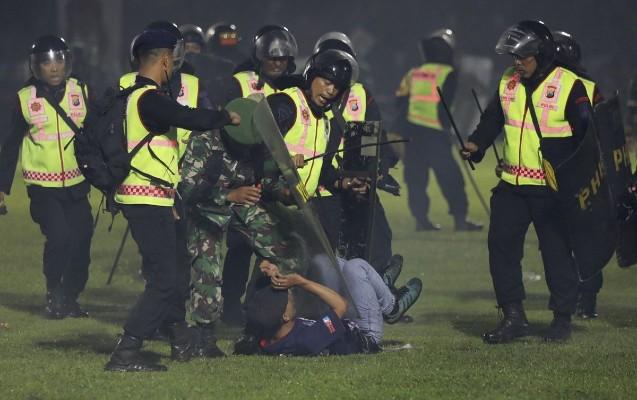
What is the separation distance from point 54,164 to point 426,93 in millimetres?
7858

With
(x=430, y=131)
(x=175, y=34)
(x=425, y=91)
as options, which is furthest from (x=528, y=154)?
(x=430, y=131)

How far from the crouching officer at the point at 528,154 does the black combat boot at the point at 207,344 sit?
6.33 feet

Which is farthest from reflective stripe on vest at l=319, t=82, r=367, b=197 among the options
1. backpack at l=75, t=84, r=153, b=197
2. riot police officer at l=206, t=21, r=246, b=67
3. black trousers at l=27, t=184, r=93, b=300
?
riot police officer at l=206, t=21, r=246, b=67

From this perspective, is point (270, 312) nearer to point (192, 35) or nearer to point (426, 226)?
point (192, 35)

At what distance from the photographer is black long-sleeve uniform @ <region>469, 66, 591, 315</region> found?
35.2ft

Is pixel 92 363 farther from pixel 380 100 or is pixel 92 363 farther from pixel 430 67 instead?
pixel 380 100

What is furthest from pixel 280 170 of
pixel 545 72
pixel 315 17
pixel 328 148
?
pixel 315 17

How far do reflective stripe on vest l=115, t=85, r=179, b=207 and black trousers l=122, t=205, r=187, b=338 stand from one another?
6 centimetres

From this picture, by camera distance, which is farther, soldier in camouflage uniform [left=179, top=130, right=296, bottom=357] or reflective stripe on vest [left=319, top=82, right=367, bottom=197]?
reflective stripe on vest [left=319, top=82, right=367, bottom=197]

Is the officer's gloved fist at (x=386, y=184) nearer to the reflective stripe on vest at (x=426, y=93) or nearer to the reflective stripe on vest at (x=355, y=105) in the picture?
the reflective stripe on vest at (x=355, y=105)

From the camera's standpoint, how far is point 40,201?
40.0ft

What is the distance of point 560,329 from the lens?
35.7ft

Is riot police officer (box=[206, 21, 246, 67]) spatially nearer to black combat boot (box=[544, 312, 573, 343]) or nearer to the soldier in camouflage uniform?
black combat boot (box=[544, 312, 573, 343])

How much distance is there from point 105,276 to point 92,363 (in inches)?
201
